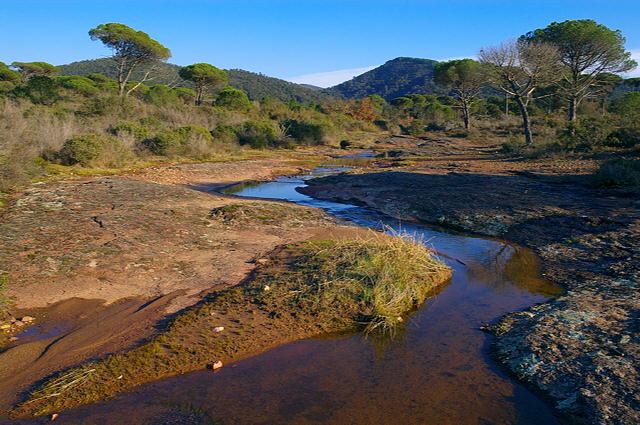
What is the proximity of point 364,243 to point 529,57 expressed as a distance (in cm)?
2335

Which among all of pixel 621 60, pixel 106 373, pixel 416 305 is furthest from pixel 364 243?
pixel 621 60

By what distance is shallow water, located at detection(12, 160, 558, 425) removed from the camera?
10.9 feet

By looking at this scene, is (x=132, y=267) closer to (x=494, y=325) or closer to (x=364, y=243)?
(x=364, y=243)

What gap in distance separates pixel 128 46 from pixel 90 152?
22392 mm

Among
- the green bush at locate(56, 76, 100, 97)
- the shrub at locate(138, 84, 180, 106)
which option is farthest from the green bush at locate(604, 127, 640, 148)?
the green bush at locate(56, 76, 100, 97)

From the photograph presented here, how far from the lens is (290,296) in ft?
17.4

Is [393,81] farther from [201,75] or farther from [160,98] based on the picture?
[160,98]

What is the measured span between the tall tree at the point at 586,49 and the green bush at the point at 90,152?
29.1 m

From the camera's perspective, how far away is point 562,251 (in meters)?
7.40

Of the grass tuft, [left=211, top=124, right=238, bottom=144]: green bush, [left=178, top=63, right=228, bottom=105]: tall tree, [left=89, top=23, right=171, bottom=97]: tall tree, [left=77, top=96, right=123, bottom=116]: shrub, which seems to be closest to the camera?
the grass tuft

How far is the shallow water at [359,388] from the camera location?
3.32 metres

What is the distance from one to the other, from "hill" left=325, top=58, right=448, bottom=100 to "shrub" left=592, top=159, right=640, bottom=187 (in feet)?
287

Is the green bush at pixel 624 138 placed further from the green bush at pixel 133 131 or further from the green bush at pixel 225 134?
the green bush at pixel 133 131

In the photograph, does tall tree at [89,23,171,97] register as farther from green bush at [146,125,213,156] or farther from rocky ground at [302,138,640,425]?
rocky ground at [302,138,640,425]
